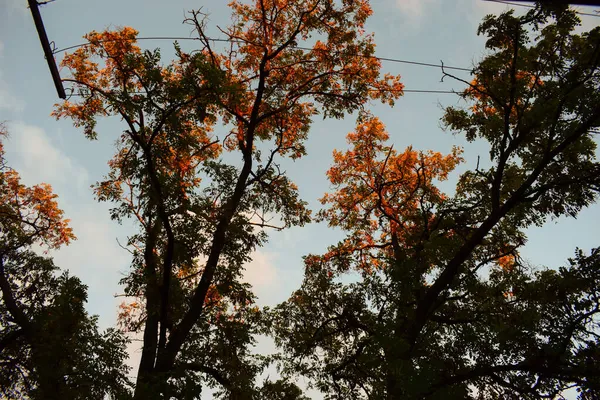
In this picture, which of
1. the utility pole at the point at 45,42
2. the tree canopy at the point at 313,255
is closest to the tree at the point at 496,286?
the tree canopy at the point at 313,255

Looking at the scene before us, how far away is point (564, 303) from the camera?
24.6 feet

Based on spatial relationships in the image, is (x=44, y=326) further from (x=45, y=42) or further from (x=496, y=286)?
(x=496, y=286)

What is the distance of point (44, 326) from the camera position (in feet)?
31.9

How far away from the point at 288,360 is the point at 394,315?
144 inches

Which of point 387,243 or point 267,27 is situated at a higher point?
point 267,27

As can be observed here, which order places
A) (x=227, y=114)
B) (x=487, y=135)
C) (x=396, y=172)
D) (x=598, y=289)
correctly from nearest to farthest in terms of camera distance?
(x=598, y=289) → (x=487, y=135) → (x=227, y=114) → (x=396, y=172)

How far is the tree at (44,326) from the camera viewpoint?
346 inches

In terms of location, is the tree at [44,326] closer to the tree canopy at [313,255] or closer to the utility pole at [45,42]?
the tree canopy at [313,255]

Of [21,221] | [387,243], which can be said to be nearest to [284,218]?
[387,243]

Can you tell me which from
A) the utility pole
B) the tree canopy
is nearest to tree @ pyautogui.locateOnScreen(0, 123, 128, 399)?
the tree canopy

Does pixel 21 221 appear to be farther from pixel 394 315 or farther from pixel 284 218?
pixel 394 315

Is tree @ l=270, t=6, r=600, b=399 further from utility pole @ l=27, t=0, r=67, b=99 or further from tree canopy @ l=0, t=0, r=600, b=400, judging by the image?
utility pole @ l=27, t=0, r=67, b=99

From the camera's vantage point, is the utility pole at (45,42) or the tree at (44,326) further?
the tree at (44,326)

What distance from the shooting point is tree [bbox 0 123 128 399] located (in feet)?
28.9
